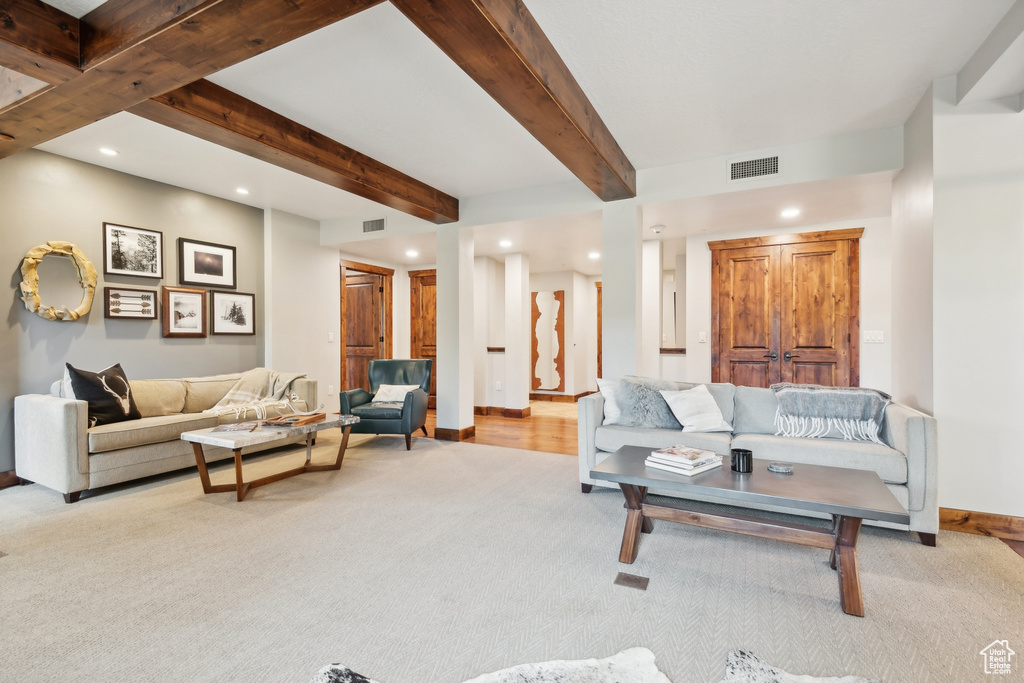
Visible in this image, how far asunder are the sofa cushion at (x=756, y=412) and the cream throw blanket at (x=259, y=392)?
3865 mm

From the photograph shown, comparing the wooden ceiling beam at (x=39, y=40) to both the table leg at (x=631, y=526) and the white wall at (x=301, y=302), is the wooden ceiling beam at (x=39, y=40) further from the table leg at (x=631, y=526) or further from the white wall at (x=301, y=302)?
the table leg at (x=631, y=526)

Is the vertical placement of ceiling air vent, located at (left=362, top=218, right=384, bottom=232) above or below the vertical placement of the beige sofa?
above

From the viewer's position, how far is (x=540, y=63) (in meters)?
2.27

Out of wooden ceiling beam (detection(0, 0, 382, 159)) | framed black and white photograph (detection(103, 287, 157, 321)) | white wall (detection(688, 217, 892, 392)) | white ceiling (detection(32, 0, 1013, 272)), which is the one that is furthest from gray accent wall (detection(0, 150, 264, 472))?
white wall (detection(688, 217, 892, 392))

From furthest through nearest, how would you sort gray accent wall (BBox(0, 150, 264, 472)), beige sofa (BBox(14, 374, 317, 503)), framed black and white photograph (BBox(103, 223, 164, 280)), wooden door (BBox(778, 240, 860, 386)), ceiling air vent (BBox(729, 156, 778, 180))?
1. wooden door (BBox(778, 240, 860, 386))
2. framed black and white photograph (BBox(103, 223, 164, 280))
3. ceiling air vent (BBox(729, 156, 778, 180))
4. gray accent wall (BBox(0, 150, 264, 472))
5. beige sofa (BBox(14, 374, 317, 503))

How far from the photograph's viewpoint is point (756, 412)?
322 cm

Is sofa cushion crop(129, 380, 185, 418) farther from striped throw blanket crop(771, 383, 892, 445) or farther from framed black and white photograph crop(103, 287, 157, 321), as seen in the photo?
striped throw blanket crop(771, 383, 892, 445)

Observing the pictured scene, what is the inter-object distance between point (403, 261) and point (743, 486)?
6.01 m

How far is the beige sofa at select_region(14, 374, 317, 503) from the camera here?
3.09m

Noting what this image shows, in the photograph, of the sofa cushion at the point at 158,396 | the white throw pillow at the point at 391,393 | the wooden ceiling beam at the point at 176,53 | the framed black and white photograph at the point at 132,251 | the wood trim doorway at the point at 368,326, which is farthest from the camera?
the wood trim doorway at the point at 368,326

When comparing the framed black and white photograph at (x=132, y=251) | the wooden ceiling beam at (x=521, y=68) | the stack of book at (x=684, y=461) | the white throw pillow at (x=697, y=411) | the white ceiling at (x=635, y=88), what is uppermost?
the white ceiling at (x=635, y=88)

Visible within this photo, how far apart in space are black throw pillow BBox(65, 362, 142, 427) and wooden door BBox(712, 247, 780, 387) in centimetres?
550

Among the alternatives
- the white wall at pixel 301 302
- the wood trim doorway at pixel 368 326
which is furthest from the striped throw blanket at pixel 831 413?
the wood trim doorway at pixel 368 326

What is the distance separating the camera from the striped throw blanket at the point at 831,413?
288cm
